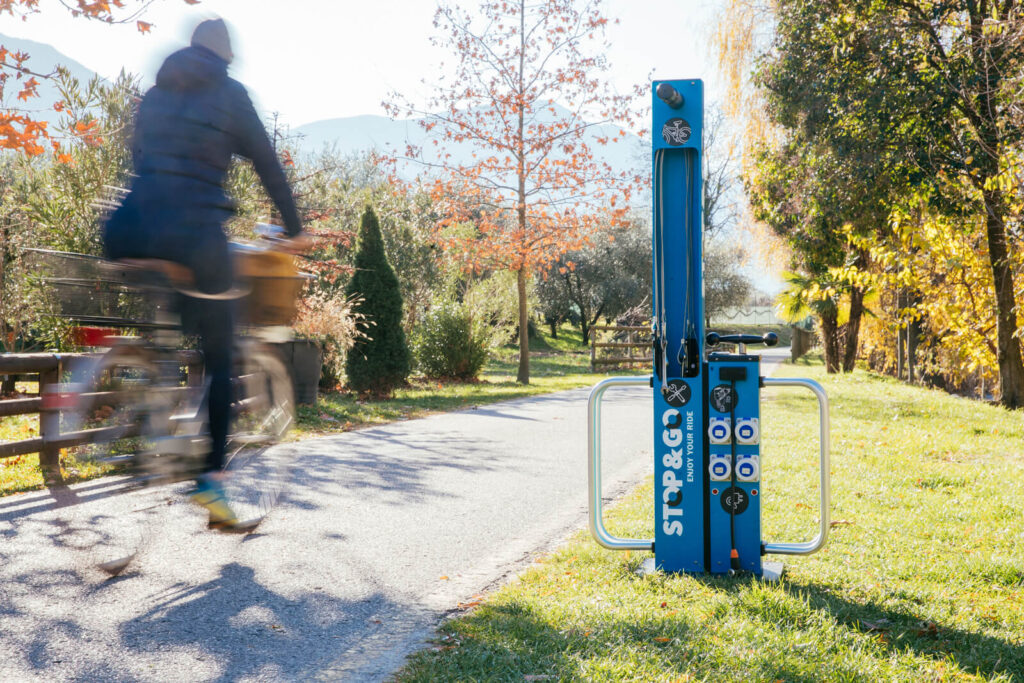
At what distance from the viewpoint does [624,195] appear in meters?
18.7

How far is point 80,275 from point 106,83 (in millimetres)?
8423

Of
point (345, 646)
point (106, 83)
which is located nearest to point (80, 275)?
Result: point (345, 646)

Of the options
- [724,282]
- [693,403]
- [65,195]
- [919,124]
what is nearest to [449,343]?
[65,195]

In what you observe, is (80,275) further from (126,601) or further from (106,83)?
(106,83)

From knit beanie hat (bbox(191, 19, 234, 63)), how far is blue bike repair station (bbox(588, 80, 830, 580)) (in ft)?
6.44

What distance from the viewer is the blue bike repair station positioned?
3.75 meters

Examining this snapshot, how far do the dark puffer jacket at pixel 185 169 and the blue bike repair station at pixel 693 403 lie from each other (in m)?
1.97

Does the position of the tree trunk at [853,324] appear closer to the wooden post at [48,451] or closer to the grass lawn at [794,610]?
the grass lawn at [794,610]

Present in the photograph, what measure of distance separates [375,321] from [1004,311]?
1005 centimetres

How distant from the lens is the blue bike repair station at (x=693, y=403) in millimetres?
3750

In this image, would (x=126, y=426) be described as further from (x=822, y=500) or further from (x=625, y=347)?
(x=625, y=347)

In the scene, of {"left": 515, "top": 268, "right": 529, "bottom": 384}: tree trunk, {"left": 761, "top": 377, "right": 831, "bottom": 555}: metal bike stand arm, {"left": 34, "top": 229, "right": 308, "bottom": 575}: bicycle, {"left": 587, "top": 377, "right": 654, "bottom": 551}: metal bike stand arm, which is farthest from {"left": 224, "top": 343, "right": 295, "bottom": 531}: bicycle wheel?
{"left": 515, "top": 268, "right": 529, "bottom": 384}: tree trunk

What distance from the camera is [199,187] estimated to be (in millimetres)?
3357

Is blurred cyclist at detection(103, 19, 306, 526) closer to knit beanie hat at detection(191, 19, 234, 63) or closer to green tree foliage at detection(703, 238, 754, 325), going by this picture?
knit beanie hat at detection(191, 19, 234, 63)
